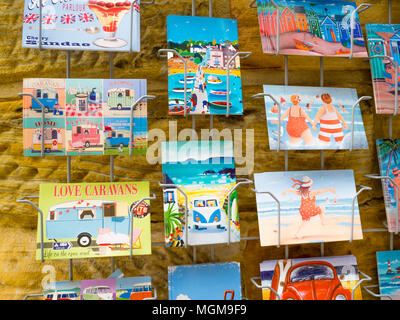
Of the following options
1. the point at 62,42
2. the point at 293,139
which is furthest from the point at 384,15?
the point at 62,42

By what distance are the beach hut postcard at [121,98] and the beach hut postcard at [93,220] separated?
20cm

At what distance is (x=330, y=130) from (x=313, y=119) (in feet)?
0.21

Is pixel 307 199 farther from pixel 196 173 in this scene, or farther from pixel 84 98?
pixel 84 98

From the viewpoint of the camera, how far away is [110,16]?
111 centimetres

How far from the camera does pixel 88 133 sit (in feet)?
3.56

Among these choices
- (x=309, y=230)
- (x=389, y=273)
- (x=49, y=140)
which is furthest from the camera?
(x=389, y=273)

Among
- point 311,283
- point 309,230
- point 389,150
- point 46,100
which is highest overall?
point 46,100

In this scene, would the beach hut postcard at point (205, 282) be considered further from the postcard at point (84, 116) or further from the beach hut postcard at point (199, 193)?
the postcard at point (84, 116)

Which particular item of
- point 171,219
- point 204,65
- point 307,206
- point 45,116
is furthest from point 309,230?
point 45,116

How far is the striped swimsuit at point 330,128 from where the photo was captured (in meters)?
1.19

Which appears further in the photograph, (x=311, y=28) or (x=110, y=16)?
(x=311, y=28)

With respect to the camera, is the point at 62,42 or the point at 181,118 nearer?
the point at 62,42

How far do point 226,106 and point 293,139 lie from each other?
0.75ft

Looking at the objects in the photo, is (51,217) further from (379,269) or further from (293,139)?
(379,269)
